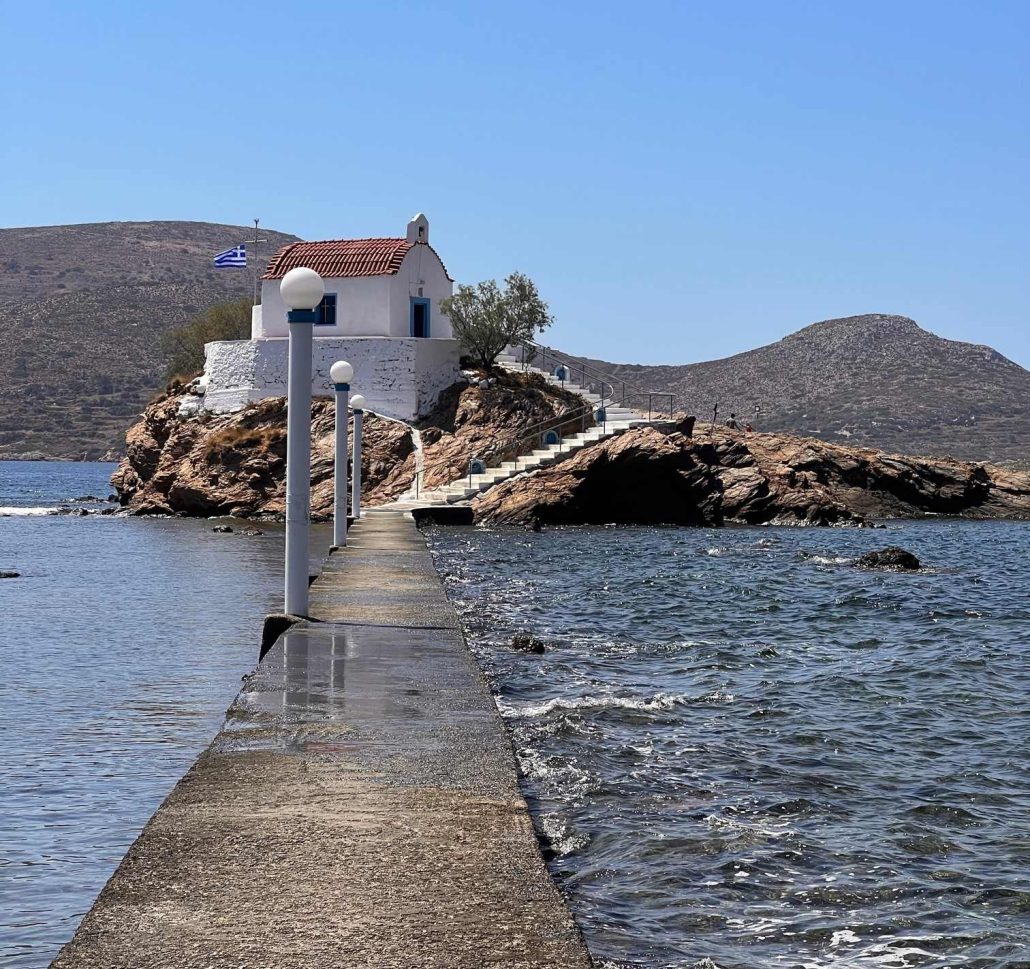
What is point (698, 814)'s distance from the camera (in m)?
8.73

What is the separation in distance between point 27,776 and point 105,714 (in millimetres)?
2270

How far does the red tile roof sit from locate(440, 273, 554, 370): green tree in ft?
8.22

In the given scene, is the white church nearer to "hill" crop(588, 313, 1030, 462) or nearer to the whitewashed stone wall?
the whitewashed stone wall

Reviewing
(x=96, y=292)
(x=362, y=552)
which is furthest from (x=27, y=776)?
(x=96, y=292)

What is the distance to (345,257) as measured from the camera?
49.1 meters

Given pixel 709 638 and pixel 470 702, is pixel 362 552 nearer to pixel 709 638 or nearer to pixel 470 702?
pixel 709 638

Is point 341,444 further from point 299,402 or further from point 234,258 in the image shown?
point 234,258

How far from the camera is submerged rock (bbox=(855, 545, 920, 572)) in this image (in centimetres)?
2825

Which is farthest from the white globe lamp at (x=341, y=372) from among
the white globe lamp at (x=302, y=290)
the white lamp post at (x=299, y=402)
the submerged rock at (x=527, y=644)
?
the white globe lamp at (x=302, y=290)

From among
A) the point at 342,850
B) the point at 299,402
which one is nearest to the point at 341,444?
the point at 299,402

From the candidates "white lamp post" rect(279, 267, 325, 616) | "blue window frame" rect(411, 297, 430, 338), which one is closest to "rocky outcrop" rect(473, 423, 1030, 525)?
"blue window frame" rect(411, 297, 430, 338)

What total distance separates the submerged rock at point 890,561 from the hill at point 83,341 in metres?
112

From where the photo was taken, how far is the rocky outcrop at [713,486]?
41188 millimetres

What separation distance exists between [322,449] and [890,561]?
21.4 metres
